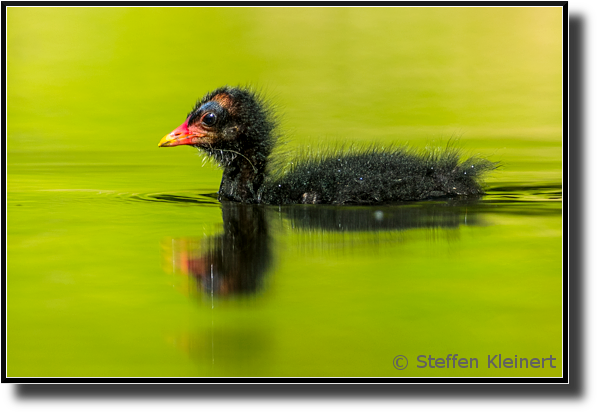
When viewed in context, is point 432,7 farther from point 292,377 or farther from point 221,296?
point 292,377

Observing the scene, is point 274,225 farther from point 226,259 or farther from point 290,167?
point 290,167

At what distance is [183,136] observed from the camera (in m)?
7.08

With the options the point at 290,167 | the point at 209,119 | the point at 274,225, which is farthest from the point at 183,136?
the point at 274,225

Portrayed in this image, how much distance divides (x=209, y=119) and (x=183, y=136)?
274 millimetres

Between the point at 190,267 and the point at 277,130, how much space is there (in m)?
2.60

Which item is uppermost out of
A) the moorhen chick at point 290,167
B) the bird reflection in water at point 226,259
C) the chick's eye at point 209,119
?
the chick's eye at point 209,119

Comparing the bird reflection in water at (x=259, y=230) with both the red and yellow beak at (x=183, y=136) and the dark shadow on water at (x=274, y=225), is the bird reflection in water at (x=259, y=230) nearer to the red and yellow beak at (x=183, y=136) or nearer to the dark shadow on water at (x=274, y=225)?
the dark shadow on water at (x=274, y=225)

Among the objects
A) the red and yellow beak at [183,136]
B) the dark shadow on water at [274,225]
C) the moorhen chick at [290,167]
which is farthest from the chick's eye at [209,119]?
the dark shadow on water at [274,225]

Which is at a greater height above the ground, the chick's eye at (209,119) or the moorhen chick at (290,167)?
the chick's eye at (209,119)

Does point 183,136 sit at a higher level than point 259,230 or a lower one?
higher

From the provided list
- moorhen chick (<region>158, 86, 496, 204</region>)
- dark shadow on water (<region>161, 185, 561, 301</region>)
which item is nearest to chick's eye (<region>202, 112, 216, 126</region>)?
moorhen chick (<region>158, 86, 496, 204</region>)

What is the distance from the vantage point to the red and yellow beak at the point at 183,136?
23.1 ft
